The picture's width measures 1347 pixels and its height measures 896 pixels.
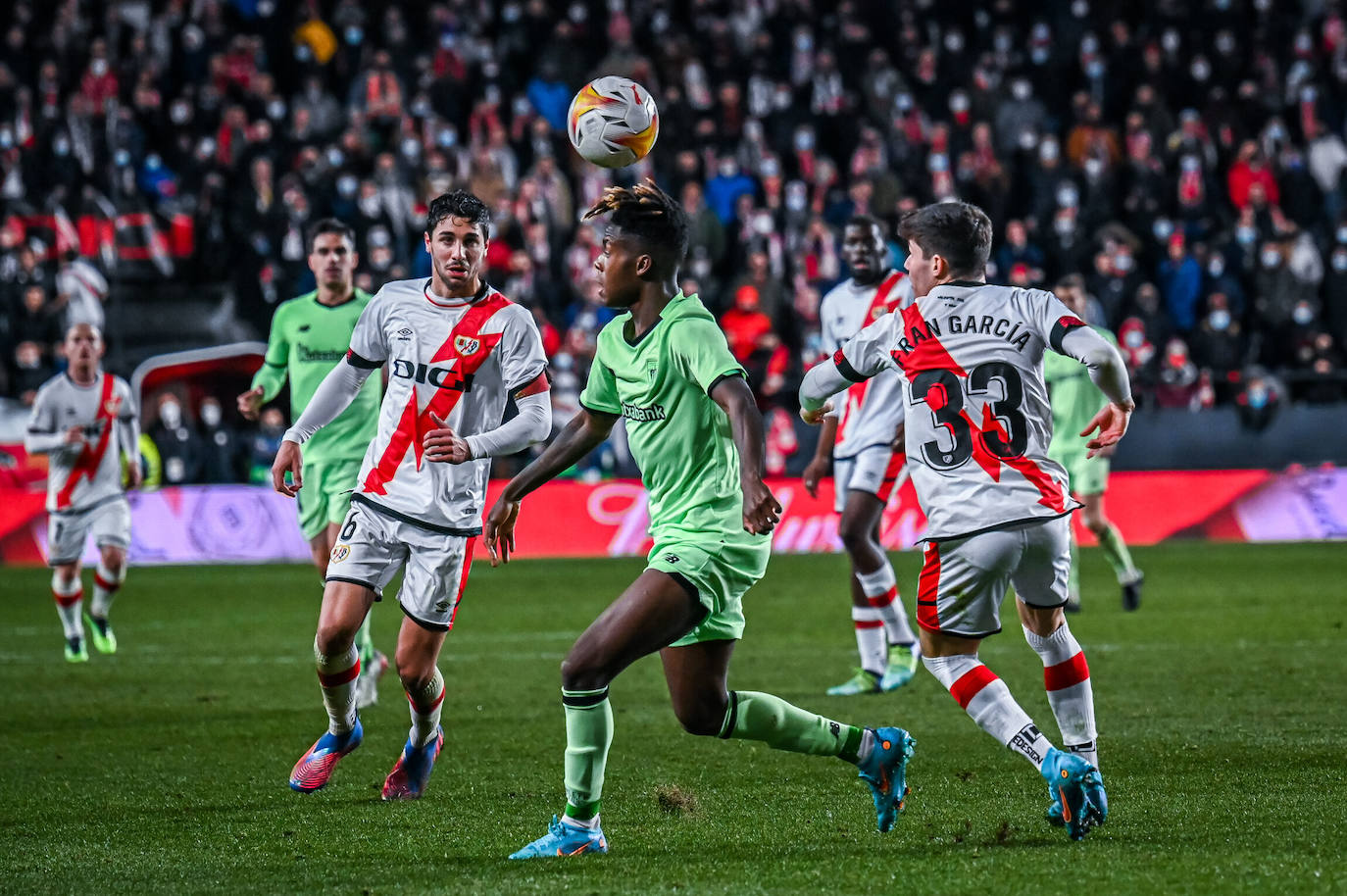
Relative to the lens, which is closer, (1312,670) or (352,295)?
(352,295)

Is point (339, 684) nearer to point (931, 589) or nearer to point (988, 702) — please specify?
point (931, 589)

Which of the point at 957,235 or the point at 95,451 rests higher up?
the point at 957,235

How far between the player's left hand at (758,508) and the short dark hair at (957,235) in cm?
147

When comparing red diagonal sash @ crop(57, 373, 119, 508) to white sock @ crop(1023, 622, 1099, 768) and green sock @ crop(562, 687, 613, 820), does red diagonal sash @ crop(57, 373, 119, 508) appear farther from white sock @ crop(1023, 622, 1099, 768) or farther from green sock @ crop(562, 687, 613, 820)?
white sock @ crop(1023, 622, 1099, 768)

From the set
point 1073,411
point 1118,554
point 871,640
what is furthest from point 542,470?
point 1073,411

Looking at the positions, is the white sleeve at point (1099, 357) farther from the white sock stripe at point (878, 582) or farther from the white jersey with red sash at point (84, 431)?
the white jersey with red sash at point (84, 431)

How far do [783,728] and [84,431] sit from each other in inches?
326

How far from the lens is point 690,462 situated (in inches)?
214

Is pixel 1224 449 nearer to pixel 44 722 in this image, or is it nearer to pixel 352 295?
pixel 352 295

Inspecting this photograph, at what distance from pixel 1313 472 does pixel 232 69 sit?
1520 centimetres

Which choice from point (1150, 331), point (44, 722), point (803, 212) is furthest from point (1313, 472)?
point (44, 722)

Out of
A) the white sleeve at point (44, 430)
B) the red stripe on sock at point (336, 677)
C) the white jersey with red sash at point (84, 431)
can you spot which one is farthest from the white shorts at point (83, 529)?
the red stripe on sock at point (336, 677)

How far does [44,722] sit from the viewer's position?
895 centimetres

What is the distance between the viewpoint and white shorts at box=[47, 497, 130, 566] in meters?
12.3
